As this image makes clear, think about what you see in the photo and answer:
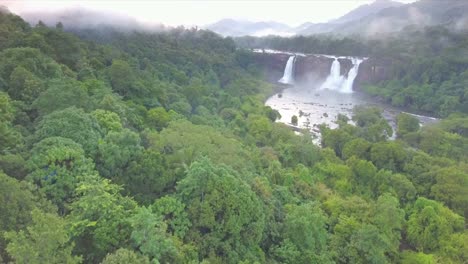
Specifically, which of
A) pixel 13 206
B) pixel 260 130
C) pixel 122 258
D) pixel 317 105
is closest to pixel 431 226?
pixel 122 258

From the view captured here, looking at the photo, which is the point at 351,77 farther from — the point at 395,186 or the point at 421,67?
the point at 395,186

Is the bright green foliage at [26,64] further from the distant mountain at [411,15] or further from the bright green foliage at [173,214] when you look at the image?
the distant mountain at [411,15]

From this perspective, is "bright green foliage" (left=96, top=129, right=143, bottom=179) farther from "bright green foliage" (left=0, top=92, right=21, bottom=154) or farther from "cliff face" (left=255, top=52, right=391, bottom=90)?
"cliff face" (left=255, top=52, right=391, bottom=90)

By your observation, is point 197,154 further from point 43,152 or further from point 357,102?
point 357,102

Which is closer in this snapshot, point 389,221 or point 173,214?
point 173,214

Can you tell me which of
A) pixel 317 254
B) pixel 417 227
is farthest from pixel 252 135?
pixel 317 254

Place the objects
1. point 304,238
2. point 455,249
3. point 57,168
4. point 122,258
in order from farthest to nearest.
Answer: point 455,249
point 304,238
point 57,168
point 122,258

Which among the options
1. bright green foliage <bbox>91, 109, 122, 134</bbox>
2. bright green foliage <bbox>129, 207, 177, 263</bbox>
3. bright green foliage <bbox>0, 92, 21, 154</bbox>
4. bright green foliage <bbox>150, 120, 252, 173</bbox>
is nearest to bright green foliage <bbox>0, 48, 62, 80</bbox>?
bright green foliage <bbox>0, 92, 21, 154</bbox>
